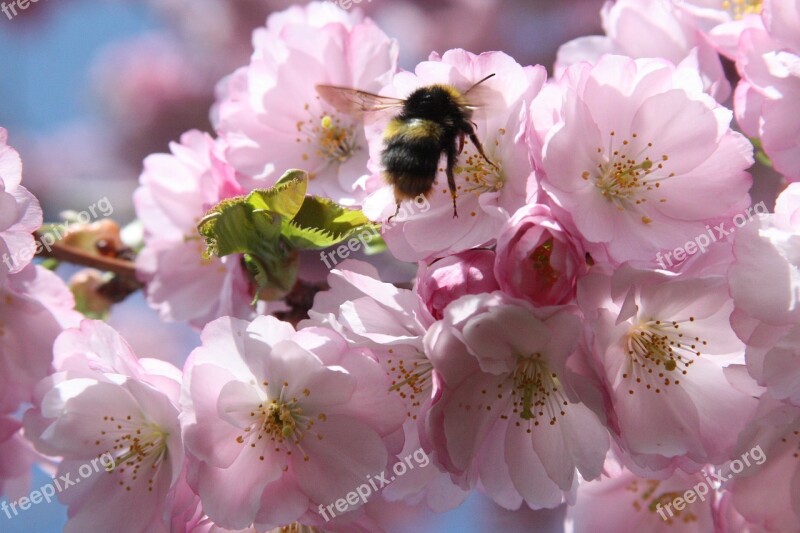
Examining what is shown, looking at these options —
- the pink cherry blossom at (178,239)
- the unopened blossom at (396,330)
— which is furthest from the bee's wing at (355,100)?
the pink cherry blossom at (178,239)

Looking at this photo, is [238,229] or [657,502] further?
[657,502]

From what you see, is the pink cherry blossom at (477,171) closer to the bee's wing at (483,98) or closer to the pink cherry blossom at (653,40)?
the bee's wing at (483,98)

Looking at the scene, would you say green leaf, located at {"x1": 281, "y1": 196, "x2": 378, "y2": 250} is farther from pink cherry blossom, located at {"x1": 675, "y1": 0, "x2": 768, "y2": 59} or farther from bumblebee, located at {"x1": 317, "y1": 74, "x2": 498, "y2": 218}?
pink cherry blossom, located at {"x1": 675, "y1": 0, "x2": 768, "y2": 59}

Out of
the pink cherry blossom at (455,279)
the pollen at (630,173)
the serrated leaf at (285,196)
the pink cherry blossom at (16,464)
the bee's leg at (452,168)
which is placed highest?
the serrated leaf at (285,196)

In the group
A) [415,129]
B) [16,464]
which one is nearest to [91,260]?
[16,464]

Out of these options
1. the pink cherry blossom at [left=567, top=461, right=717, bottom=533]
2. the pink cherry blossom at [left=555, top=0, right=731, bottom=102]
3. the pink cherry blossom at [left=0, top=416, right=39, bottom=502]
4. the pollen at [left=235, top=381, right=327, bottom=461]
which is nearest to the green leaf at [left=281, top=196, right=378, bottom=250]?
the pollen at [left=235, top=381, right=327, bottom=461]

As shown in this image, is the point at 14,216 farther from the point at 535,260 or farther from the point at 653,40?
the point at 653,40

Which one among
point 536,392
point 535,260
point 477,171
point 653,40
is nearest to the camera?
point 535,260
